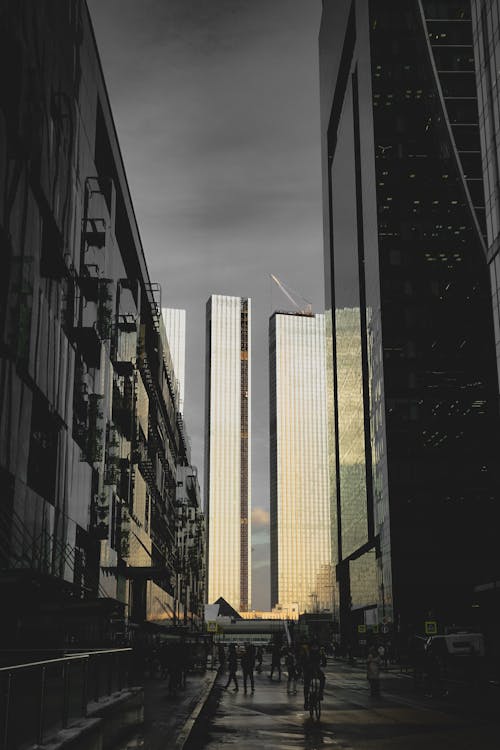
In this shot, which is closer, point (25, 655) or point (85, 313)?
point (25, 655)

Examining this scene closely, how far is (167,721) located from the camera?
804 inches

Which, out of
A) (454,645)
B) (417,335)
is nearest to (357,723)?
(454,645)

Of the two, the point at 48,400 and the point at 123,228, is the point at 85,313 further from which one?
the point at 123,228

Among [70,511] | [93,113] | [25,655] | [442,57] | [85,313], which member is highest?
[442,57]

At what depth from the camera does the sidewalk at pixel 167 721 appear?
15648 millimetres

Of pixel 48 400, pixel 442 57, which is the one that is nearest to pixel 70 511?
pixel 48 400

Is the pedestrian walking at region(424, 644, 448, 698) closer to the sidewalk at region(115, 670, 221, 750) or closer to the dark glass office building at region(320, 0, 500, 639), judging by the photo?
the sidewalk at region(115, 670, 221, 750)

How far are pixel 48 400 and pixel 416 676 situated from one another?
21126mm

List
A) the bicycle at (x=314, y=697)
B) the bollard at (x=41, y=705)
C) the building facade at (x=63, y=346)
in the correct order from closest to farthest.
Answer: the bollard at (x=41, y=705) < the bicycle at (x=314, y=697) < the building facade at (x=63, y=346)

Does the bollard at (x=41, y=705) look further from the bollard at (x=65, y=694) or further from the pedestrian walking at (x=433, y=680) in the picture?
the pedestrian walking at (x=433, y=680)

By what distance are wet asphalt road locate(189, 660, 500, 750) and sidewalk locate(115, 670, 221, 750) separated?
1.36 ft

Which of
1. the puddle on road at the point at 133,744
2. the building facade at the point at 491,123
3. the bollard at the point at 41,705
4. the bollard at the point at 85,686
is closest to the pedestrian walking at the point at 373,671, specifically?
the building facade at the point at 491,123

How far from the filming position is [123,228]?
52625mm

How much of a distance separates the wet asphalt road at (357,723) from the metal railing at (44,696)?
12.4 ft
